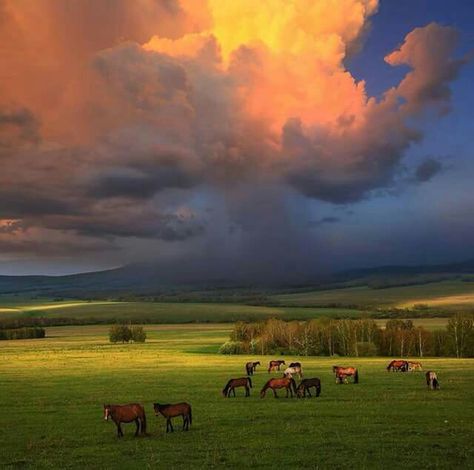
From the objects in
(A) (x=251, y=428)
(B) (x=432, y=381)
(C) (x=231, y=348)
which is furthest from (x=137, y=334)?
(A) (x=251, y=428)

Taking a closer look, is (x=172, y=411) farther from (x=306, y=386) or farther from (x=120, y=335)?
(x=120, y=335)

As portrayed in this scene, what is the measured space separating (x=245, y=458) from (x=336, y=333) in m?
84.0

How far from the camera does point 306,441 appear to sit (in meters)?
21.8

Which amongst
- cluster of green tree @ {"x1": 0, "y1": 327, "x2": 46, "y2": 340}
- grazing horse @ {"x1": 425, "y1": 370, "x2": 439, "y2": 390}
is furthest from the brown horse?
cluster of green tree @ {"x1": 0, "y1": 327, "x2": 46, "y2": 340}

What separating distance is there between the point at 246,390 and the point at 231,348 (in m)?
62.5

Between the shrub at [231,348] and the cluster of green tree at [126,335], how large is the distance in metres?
37.8

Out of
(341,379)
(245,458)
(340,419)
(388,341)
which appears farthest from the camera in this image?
(388,341)

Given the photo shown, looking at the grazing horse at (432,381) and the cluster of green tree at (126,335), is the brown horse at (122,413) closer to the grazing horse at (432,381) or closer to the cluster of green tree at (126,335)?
the grazing horse at (432,381)

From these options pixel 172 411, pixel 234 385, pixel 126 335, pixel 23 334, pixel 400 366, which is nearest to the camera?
pixel 172 411

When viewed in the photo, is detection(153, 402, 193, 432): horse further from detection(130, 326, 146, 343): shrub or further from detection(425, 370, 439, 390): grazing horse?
detection(130, 326, 146, 343): shrub

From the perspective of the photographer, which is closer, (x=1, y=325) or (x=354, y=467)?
(x=354, y=467)

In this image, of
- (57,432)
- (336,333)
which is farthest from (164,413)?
(336,333)

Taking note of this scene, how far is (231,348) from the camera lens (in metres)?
97.8

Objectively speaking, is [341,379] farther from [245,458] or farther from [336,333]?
[336,333]
